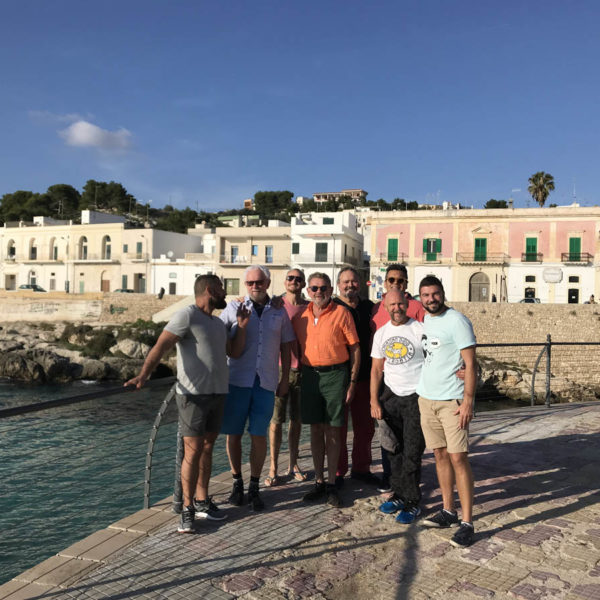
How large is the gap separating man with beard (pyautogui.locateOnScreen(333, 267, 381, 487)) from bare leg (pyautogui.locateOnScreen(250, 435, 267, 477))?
2.48 feet

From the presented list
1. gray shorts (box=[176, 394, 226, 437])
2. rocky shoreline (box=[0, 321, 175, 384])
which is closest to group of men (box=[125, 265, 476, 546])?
gray shorts (box=[176, 394, 226, 437])

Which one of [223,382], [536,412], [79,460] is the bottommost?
[79,460]

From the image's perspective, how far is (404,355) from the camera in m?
4.33

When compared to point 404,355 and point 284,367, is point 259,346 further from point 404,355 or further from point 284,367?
point 404,355

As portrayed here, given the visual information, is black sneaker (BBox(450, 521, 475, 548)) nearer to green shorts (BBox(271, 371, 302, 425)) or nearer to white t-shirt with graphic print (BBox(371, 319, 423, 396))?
white t-shirt with graphic print (BBox(371, 319, 423, 396))

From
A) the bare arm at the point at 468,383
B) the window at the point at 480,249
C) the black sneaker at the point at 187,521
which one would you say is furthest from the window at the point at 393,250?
the black sneaker at the point at 187,521

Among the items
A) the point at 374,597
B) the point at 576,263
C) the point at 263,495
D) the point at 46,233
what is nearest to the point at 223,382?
the point at 263,495

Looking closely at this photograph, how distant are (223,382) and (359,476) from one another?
1.90 m

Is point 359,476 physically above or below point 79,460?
above

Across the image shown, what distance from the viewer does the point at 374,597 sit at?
307 cm

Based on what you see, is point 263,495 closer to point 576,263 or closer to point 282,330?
point 282,330

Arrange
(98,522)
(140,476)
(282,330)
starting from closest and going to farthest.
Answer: (282,330) → (98,522) → (140,476)

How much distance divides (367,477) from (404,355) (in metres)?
1.44

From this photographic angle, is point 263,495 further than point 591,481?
No
